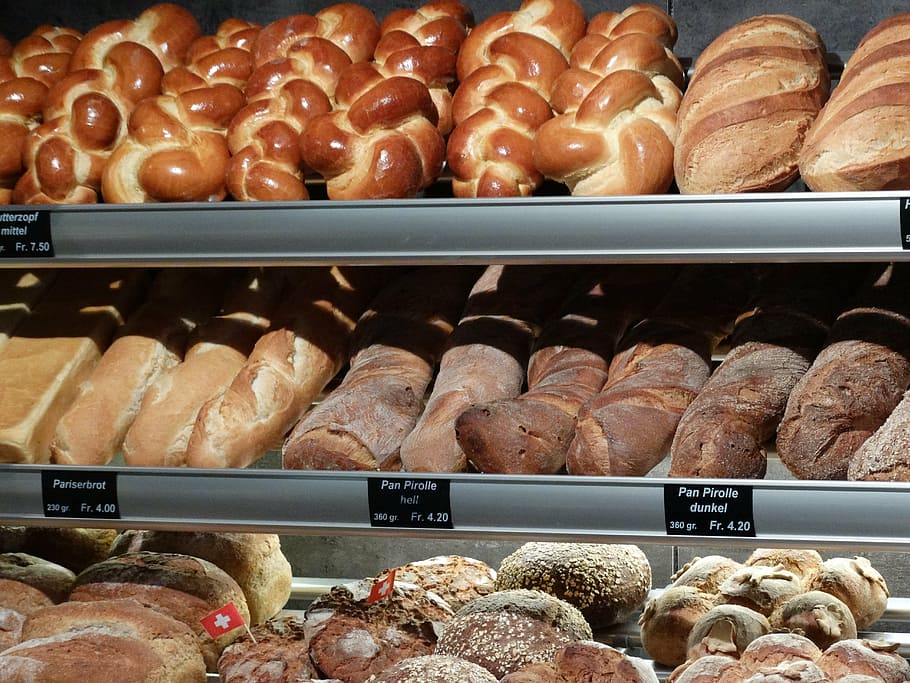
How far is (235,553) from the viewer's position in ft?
6.26

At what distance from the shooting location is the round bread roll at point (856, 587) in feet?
5.75

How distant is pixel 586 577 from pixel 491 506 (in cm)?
49

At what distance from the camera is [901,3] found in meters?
2.15

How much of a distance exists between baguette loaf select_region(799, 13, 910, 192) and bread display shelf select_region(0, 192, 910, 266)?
99 mm

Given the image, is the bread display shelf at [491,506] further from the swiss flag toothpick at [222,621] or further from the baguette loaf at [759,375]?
the swiss flag toothpick at [222,621]

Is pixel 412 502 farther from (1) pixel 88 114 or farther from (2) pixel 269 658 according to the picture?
(1) pixel 88 114

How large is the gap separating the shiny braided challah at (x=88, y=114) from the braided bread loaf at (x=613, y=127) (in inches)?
27.5

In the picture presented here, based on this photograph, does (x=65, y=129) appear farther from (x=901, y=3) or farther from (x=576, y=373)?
(x=901, y=3)

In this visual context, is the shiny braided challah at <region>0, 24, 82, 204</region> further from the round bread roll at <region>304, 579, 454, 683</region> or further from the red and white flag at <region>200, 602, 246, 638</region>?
the round bread roll at <region>304, 579, 454, 683</region>

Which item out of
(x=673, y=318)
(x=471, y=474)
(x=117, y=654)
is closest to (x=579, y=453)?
(x=471, y=474)

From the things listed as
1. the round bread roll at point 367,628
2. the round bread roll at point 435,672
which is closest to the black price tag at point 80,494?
the round bread roll at point 367,628

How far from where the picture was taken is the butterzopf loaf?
1.43 metres

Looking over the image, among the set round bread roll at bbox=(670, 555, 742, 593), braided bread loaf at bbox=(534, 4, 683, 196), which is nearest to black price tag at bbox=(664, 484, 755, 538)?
braided bread loaf at bbox=(534, 4, 683, 196)

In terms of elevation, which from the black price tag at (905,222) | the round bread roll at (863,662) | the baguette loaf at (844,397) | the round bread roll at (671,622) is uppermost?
the black price tag at (905,222)
